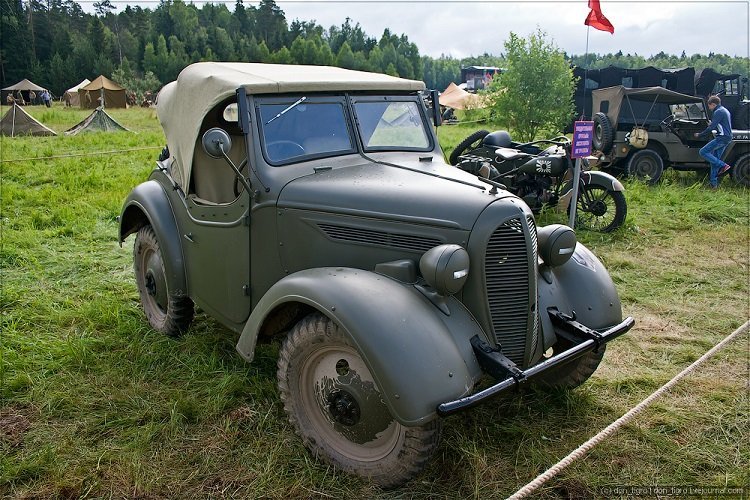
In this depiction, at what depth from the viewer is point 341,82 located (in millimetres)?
3674

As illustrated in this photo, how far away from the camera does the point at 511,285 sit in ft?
9.64

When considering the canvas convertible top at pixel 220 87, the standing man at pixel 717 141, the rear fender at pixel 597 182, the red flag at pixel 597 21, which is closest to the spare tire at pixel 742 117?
the standing man at pixel 717 141

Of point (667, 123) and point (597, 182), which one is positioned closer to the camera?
point (597, 182)

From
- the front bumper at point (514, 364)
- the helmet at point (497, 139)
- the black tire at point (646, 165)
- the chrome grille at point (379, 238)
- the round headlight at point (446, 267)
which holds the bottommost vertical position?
the front bumper at point (514, 364)

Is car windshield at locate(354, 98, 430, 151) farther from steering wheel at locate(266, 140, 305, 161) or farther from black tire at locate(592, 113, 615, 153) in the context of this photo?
black tire at locate(592, 113, 615, 153)

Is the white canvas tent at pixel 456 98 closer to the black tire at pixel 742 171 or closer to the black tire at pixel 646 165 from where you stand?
the black tire at pixel 646 165

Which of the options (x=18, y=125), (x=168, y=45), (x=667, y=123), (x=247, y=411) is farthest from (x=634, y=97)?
(x=168, y=45)

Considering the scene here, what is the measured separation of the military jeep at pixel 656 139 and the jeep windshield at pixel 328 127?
8581 millimetres

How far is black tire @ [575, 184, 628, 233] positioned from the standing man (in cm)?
412

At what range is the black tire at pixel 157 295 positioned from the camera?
14.0 feet

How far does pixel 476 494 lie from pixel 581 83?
20275 millimetres

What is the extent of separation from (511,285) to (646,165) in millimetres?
9933

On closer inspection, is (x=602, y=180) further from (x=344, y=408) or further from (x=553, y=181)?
(x=344, y=408)

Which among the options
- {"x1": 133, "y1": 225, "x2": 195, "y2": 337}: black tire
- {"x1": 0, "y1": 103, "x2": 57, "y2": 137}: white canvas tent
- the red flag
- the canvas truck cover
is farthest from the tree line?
{"x1": 133, "y1": 225, "x2": 195, "y2": 337}: black tire
